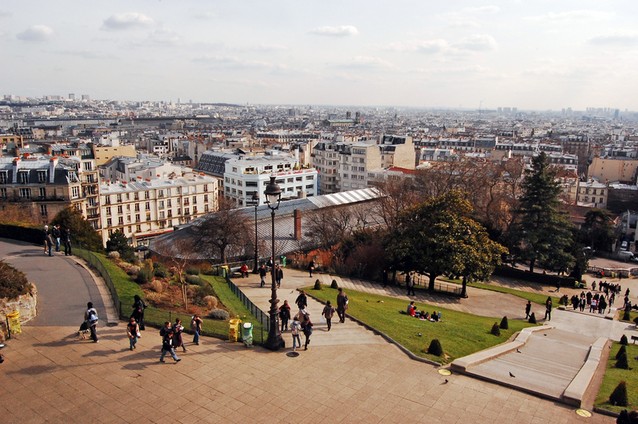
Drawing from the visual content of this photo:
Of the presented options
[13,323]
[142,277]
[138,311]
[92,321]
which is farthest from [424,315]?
[13,323]

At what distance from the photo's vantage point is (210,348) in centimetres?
1805

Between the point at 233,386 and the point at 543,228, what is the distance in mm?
38189

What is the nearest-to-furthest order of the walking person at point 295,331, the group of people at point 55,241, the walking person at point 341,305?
the walking person at point 295,331
the walking person at point 341,305
the group of people at point 55,241

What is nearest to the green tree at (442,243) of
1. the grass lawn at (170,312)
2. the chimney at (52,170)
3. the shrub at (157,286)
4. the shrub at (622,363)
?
the shrub at (622,363)

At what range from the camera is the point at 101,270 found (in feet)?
84.7

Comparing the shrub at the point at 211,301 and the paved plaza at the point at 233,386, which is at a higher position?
the paved plaza at the point at 233,386

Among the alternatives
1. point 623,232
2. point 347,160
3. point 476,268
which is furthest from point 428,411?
point 347,160

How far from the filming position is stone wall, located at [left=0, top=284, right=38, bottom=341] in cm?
1806

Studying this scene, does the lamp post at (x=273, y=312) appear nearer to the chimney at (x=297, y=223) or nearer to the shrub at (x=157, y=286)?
the shrub at (x=157, y=286)

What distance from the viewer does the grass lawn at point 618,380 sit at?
50.6ft

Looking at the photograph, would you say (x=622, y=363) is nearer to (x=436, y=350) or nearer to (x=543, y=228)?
(x=436, y=350)

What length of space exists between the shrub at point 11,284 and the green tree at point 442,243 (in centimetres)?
2325

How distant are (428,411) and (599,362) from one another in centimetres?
1075

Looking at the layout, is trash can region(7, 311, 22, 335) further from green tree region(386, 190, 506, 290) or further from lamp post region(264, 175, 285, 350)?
green tree region(386, 190, 506, 290)
